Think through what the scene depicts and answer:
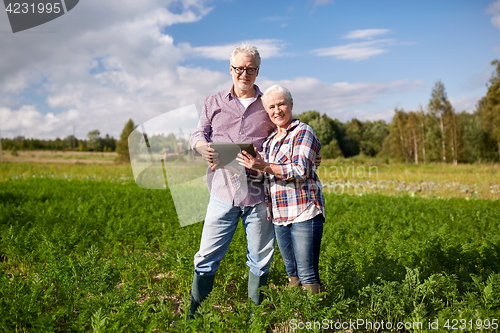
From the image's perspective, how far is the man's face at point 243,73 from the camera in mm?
2432

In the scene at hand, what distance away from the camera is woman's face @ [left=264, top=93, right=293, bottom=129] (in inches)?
94.0

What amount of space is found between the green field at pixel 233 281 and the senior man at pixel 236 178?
31 centimetres

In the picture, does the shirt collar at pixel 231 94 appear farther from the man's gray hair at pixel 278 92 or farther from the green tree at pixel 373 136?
the green tree at pixel 373 136

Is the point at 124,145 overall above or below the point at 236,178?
above

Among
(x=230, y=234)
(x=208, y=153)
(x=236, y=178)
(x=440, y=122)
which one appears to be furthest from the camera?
(x=440, y=122)

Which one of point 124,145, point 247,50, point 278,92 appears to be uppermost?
point 124,145

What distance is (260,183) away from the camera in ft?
8.44

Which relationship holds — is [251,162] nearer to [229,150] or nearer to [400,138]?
Result: [229,150]

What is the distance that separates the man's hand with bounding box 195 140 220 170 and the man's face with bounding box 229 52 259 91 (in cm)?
51

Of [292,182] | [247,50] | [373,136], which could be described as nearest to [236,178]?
[292,182]

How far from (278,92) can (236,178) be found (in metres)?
0.69

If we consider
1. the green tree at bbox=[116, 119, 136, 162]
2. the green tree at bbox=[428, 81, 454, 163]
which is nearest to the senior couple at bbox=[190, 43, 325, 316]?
the green tree at bbox=[116, 119, 136, 162]

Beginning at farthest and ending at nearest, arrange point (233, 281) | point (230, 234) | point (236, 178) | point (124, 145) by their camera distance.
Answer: point (124, 145) → point (233, 281) → point (230, 234) → point (236, 178)

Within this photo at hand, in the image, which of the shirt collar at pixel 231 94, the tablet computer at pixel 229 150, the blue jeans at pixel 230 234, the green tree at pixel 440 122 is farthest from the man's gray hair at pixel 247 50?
the green tree at pixel 440 122
